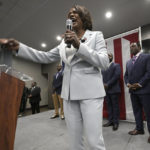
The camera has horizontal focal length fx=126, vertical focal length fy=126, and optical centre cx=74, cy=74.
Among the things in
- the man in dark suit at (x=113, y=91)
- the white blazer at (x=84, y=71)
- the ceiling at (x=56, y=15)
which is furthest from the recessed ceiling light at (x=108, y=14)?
the white blazer at (x=84, y=71)

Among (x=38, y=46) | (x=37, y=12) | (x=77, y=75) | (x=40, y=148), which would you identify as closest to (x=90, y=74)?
(x=77, y=75)

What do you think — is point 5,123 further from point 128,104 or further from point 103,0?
point 103,0

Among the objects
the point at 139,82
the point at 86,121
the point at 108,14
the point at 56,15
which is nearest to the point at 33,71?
the point at 56,15

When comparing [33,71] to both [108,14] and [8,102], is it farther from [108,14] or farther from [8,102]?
[8,102]

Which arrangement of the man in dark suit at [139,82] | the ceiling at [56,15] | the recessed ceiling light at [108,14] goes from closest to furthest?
1. the man in dark suit at [139,82]
2. the ceiling at [56,15]
3. the recessed ceiling light at [108,14]

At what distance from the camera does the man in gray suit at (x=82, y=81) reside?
0.66 metres

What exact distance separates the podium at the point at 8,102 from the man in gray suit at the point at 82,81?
0.26 meters

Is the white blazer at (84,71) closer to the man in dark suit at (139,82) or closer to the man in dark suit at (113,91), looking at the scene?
the man in dark suit at (139,82)

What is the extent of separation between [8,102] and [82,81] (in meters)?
0.55

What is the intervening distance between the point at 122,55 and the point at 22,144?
2.37 meters

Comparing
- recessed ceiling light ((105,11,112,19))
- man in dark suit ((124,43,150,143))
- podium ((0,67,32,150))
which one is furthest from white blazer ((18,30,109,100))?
recessed ceiling light ((105,11,112,19))

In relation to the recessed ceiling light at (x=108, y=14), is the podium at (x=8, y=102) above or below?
below

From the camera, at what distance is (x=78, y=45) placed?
1.93 feet

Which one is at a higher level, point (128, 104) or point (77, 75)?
point (77, 75)
